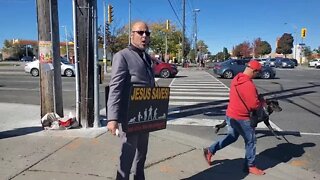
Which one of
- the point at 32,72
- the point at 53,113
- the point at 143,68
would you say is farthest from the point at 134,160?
the point at 32,72

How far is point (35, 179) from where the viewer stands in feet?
15.3

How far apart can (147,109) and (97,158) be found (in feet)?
6.82

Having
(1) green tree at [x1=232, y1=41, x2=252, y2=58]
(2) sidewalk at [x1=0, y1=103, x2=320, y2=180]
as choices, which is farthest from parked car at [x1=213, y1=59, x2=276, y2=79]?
(1) green tree at [x1=232, y1=41, x2=252, y2=58]

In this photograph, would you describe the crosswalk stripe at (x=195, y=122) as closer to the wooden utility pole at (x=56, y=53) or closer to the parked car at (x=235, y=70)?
the wooden utility pole at (x=56, y=53)

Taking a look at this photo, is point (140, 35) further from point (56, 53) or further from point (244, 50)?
point (244, 50)

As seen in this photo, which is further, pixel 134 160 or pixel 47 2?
pixel 47 2

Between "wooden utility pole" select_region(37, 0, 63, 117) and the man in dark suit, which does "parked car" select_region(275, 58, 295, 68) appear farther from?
the man in dark suit

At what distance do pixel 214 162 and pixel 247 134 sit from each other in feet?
2.70

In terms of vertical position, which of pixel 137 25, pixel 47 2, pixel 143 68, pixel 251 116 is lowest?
pixel 251 116

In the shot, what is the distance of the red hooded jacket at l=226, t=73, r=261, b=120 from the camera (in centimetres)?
501

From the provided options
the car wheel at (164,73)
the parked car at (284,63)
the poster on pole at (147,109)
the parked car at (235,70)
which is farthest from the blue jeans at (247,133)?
the parked car at (284,63)

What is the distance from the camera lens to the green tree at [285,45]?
11644 cm

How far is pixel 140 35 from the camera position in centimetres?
368

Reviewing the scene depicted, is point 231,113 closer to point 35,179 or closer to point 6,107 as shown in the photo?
point 35,179
